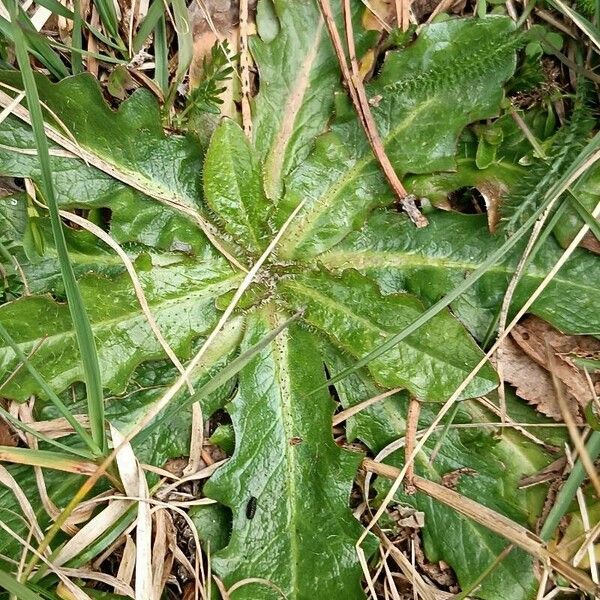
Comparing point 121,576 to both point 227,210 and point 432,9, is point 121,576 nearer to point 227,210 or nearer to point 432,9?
point 227,210

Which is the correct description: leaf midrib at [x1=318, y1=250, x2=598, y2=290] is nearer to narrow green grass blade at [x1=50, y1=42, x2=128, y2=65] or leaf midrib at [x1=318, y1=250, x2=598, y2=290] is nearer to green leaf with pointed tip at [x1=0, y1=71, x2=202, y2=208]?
green leaf with pointed tip at [x1=0, y1=71, x2=202, y2=208]

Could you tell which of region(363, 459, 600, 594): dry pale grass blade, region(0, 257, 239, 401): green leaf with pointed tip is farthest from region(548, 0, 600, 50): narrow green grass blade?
region(363, 459, 600, 594): dry pale grass blade

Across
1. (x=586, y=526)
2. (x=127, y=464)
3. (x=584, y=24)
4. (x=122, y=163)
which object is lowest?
(x=586, y=526)

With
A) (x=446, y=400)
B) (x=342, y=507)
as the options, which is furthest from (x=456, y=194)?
(x=342, y=507)

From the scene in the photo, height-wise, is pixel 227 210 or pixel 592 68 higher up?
pixel 592 68

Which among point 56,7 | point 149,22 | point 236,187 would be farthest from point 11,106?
point 236,187

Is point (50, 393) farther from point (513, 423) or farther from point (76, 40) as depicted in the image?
point (513, 423)
